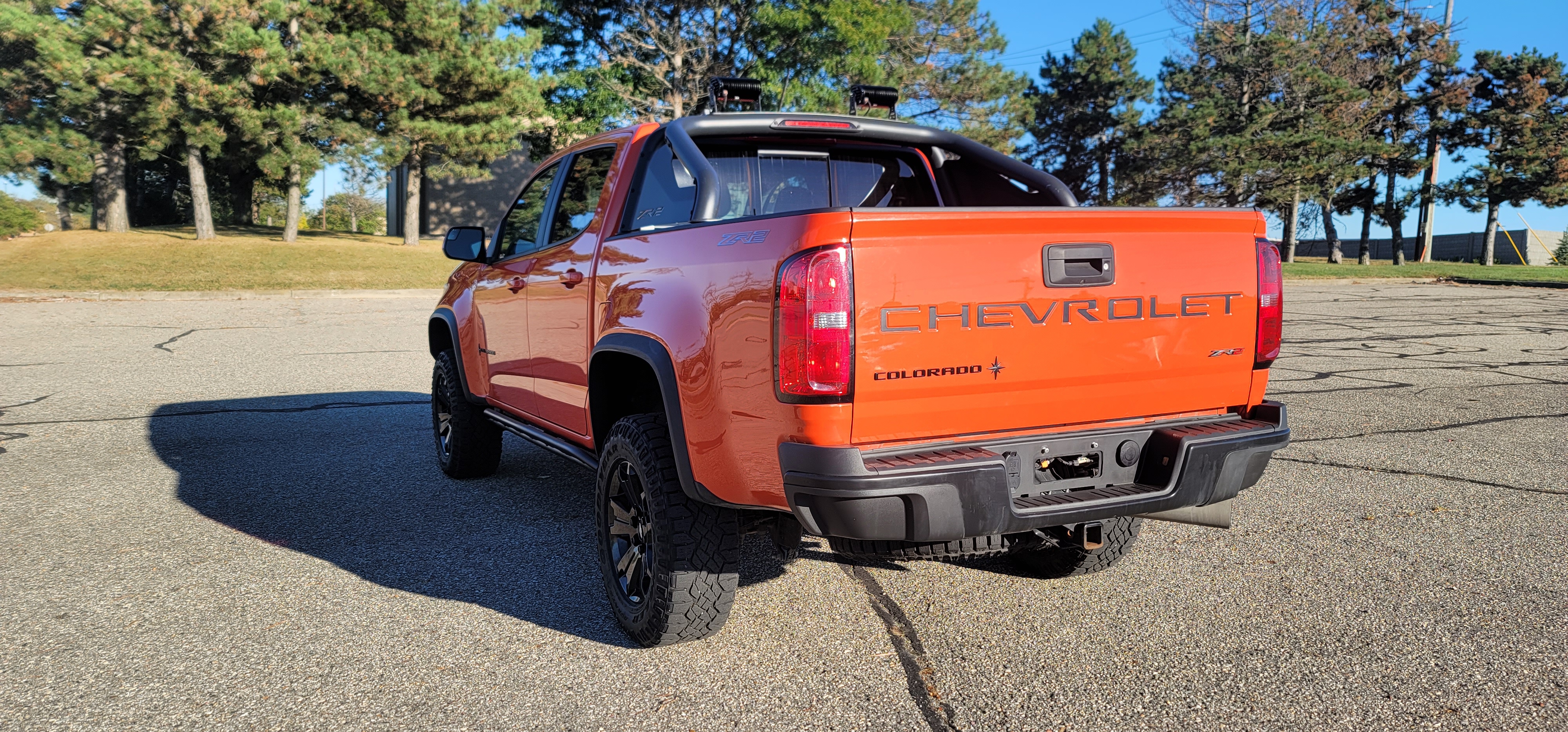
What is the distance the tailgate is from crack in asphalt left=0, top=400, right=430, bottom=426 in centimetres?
691

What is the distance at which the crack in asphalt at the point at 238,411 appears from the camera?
25.3 ft

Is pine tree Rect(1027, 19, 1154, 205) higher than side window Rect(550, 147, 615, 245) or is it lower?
higher

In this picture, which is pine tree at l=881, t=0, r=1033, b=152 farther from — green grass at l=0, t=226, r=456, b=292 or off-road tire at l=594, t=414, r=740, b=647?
off-road tire at l=594, t=414, r=740, b=647

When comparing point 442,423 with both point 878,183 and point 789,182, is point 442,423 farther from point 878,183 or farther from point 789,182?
point 878,183

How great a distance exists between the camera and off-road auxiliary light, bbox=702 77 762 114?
4789 millimetres

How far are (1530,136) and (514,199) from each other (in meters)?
53.3

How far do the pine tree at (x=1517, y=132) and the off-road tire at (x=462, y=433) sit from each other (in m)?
52.5

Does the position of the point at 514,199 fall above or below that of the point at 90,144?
below

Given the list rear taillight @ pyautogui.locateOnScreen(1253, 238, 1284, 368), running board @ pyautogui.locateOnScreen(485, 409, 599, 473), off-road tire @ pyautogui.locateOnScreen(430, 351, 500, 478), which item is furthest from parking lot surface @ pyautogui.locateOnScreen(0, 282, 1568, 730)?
rear taillight @ pyautogui.locateOnScreen(1253, 238, 1284, 368)

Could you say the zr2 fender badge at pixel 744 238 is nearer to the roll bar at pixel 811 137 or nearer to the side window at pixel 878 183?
the roll bar at pixel 811 137

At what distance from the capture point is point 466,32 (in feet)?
103

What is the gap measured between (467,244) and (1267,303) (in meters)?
3.94

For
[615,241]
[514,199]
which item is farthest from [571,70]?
[615,241]

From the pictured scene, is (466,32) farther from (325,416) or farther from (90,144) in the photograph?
(325,416)
